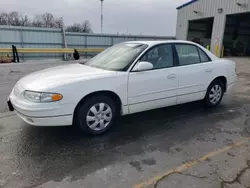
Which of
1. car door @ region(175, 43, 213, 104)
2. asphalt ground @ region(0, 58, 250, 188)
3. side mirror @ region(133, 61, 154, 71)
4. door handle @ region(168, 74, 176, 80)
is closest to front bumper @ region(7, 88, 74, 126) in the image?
asphalt ground @ region(0, 58, 250, 188)

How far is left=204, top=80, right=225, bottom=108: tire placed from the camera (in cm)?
490

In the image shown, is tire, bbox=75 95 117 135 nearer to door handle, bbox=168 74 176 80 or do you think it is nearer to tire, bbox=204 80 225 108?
door handle, bbox=168 74 176 80

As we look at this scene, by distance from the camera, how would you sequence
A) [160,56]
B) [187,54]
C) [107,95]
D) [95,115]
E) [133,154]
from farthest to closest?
[187,54] < [160,56] < [107,95] < [95,115] < [133,154]

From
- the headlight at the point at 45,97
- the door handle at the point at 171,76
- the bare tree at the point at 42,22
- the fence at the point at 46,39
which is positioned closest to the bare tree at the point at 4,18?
the bare tree at the point at 42,22

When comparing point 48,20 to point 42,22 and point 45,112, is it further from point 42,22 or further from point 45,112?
point 45,112

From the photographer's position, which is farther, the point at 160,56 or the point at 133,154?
the point at 160,56

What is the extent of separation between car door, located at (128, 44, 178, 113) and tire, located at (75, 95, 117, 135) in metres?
0.39

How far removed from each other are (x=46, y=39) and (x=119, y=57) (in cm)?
1590

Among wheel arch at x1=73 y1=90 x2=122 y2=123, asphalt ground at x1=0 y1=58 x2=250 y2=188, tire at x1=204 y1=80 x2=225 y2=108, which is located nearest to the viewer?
asphalt ground at x1=0 y1=58 x2=250 y2=188

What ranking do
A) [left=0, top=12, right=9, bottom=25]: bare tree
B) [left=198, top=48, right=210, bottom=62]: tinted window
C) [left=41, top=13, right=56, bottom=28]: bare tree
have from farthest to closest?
[left=41, top=13, right=56, bottom=28]: bare tree < [left=0, top=12, right=9, bottom=25]: bare tree < [left=198, top=48, right=210, bottom=62]: tinted window

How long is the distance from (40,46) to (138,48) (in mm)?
16044

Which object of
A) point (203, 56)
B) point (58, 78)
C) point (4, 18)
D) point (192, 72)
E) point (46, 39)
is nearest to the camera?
point (58, 78)

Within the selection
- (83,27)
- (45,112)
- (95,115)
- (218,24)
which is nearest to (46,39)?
(218,24)

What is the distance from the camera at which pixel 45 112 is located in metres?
3.05
